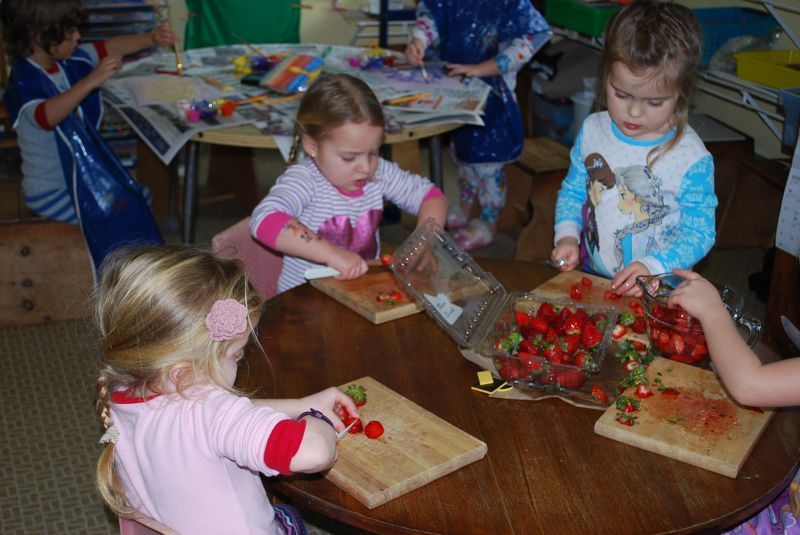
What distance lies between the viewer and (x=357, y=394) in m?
1.48

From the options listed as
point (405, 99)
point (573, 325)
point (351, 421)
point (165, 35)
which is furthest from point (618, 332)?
point (165, 35)

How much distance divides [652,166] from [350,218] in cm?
77

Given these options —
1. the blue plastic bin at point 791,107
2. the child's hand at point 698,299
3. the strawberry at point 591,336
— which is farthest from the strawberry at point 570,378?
the blue plastic bin at point 791,107

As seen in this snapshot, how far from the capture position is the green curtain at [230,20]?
15.2 feet

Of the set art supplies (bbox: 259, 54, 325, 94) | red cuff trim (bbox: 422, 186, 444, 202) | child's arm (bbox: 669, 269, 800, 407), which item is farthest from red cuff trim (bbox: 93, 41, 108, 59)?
child's arm (bbox: 669, 269, 800, 407)

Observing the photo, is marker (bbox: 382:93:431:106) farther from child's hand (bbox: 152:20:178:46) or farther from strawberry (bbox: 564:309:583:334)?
strawberry (bbox: 564:309:583:334)

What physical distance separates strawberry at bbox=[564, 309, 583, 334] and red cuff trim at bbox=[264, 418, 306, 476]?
2.03ft

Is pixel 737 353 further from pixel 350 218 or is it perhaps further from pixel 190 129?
pixel 190 129

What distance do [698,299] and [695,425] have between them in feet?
0.69

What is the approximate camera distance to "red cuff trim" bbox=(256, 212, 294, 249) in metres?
2.04

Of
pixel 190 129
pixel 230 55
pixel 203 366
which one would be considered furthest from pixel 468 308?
pixel 230 55

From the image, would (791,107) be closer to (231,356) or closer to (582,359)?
(582,359)

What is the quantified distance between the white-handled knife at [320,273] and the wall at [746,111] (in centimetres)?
251

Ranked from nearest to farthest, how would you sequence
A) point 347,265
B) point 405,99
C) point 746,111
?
point 347,265
point 405,99
point 746,111
